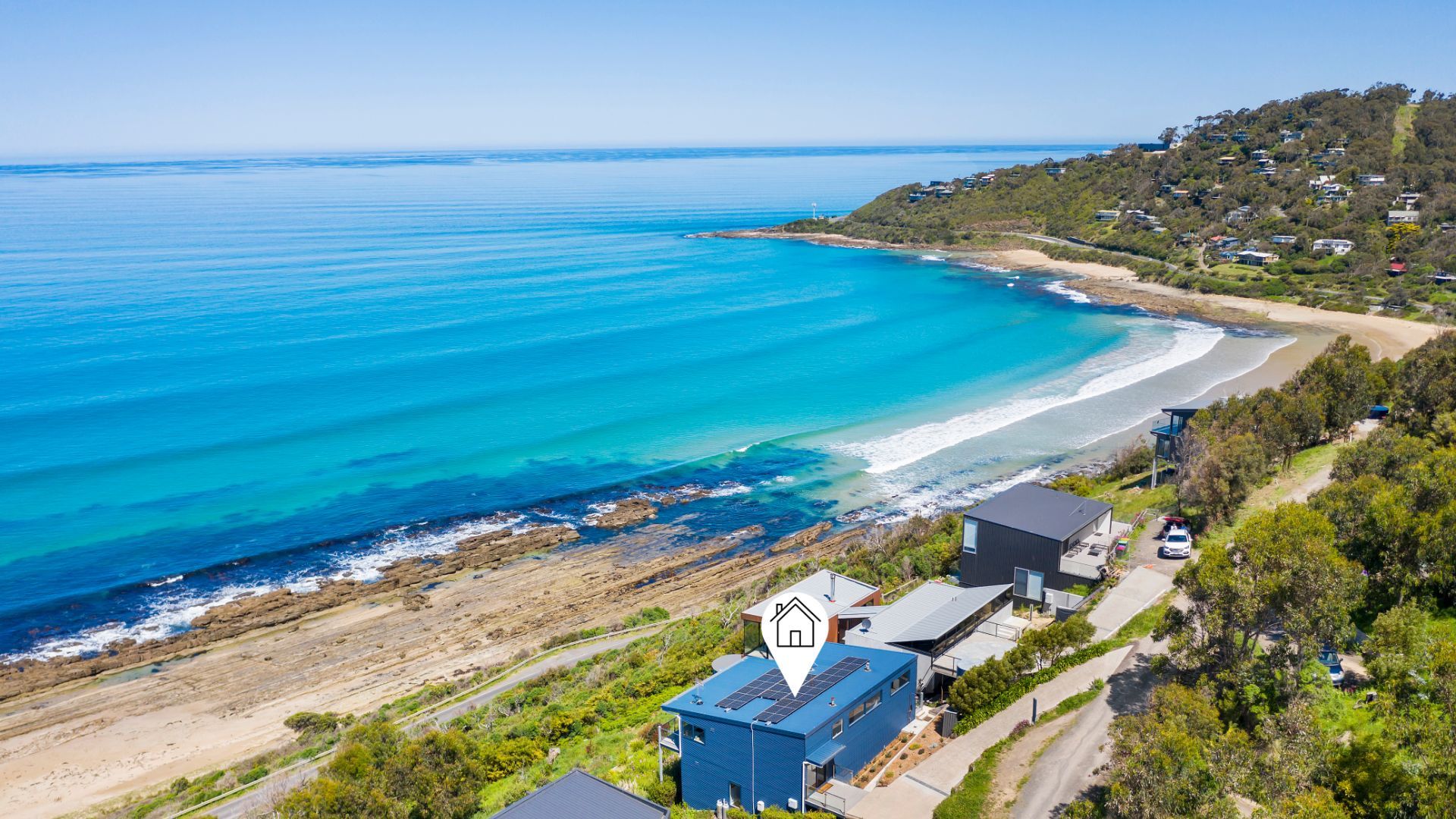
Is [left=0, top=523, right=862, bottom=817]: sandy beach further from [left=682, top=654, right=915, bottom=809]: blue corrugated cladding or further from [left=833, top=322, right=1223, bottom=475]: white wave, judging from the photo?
[left=682, top=654, right=915, bottom=809]: blue corrugated cladding

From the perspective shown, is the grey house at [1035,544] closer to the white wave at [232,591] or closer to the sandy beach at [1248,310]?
the white wave at [232,591]

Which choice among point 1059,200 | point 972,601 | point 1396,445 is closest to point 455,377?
point 972,601

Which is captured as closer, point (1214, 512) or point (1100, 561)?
point (1100, 561)

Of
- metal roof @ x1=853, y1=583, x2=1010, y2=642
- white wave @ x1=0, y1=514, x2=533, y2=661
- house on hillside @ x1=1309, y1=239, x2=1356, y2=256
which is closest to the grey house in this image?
metal roof @ x1=853, y1=583, x2=1010, y2=642

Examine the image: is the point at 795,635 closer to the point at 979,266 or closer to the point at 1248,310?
the point at 1248,310

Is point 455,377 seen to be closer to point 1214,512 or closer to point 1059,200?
point 1214,512

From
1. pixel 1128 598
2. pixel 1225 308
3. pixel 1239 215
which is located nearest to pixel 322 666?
pixel 1128 598
